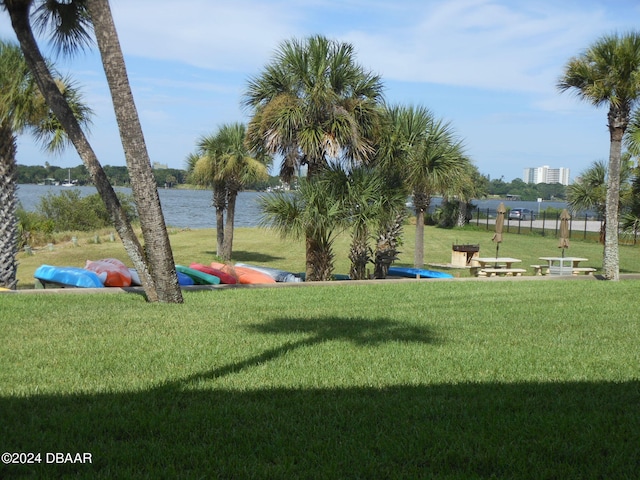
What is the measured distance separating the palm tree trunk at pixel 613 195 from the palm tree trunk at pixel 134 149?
1108 cm

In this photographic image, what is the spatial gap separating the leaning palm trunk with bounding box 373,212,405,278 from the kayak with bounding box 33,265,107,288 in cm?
730

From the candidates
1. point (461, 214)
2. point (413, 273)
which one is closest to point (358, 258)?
point (413, 273)

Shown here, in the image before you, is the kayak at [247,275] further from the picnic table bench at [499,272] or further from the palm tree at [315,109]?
the picnic table bench at [499,272]

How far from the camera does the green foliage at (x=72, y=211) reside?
4128 cm

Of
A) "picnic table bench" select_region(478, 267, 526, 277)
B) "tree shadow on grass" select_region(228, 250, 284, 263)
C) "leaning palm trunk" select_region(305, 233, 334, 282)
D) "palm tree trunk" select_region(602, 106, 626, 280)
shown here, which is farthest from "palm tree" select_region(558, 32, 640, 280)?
"tree shadow on grass" select_region(228, 250, 284, 263)

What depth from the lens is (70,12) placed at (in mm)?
11320

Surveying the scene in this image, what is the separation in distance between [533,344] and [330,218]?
7925 mm

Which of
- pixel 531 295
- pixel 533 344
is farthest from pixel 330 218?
pixel 533 344

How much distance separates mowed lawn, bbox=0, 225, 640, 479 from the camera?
4133 mm

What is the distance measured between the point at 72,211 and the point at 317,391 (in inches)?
1557

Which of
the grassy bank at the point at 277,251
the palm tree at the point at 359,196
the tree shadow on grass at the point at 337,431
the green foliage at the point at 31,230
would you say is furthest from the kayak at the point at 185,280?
the green foliage at the point at 31,230

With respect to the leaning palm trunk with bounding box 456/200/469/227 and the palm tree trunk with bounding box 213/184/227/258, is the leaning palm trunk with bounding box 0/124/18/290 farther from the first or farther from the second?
the leaning palm trunk with bounding box 456/200/469/227

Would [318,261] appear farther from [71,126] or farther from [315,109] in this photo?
[71,126]

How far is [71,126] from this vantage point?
10.8 meters
